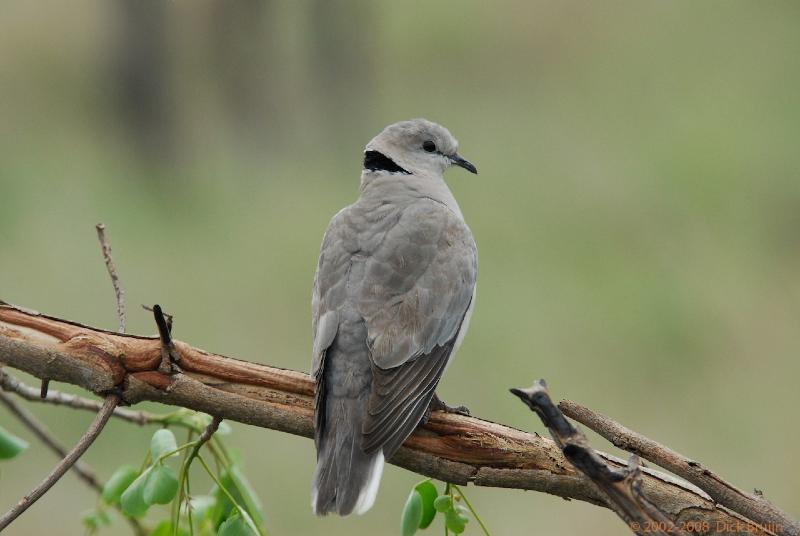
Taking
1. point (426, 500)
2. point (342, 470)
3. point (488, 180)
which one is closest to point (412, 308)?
point (342, 470)

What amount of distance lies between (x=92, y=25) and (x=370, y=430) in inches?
135

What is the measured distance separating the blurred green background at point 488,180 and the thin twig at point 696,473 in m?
2.07

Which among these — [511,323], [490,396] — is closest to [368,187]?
[490,396]

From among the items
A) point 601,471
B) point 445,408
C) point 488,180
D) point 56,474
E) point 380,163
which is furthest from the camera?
point 488,180

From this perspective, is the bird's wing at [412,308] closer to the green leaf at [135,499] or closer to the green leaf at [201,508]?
the green leaf at [201,508]

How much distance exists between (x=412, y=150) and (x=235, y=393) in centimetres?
84

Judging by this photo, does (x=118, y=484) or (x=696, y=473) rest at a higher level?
(x=696, y=473)

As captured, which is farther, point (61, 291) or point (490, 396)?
point (61, 291)

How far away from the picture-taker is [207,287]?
3.62 metres

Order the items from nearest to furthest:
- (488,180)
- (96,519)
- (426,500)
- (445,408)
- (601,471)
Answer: (601,471), (426,500), (96,519), (445,408), (488,180)

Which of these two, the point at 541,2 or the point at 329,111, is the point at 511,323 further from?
the point at 541,2

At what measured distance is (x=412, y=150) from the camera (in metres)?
1.88

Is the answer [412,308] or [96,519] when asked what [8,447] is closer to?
[96,519]

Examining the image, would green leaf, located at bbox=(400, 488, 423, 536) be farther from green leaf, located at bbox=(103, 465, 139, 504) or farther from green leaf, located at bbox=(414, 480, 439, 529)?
green leaf, located at bbox=(103, 465, 139, 504)
